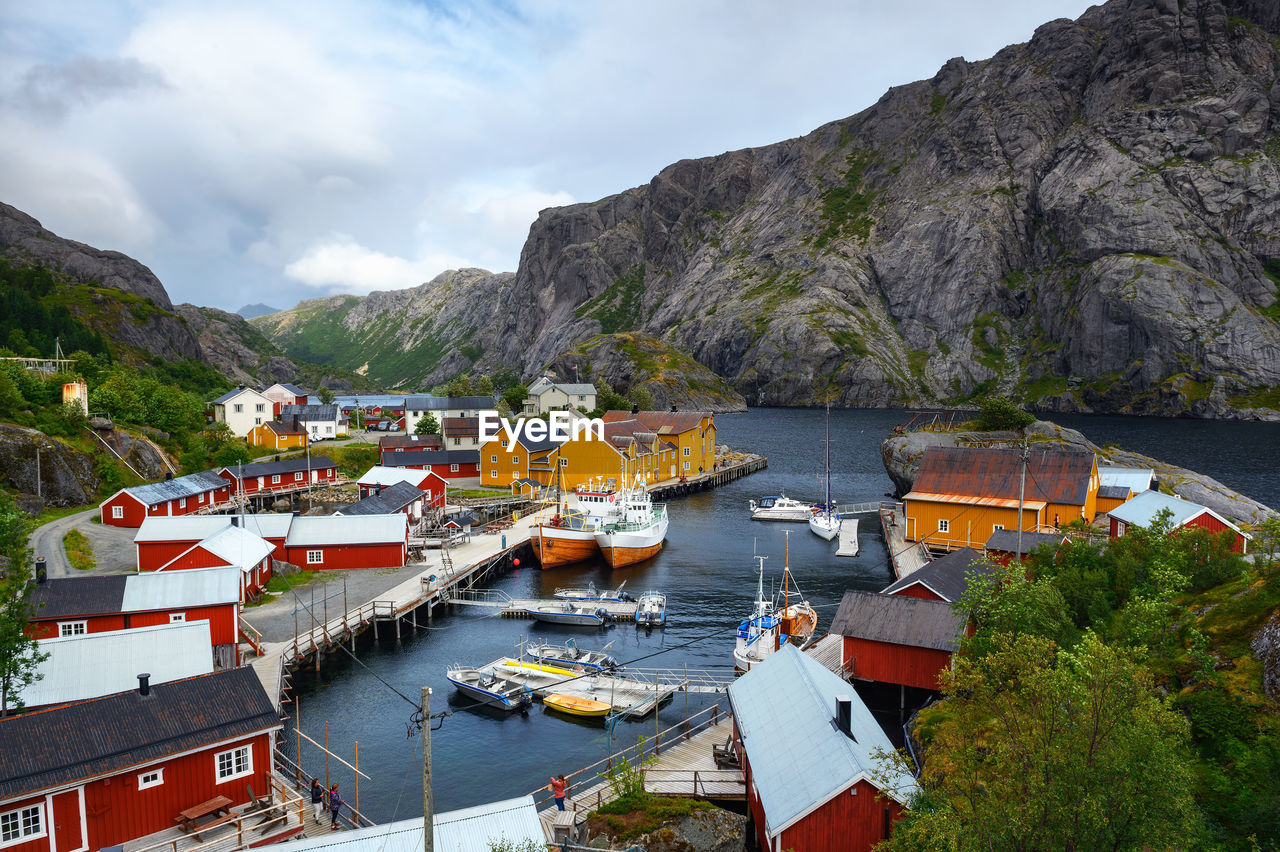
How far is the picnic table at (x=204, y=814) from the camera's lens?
2169cm

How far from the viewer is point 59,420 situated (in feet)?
222

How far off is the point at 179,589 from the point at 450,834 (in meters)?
25.3

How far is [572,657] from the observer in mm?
39750

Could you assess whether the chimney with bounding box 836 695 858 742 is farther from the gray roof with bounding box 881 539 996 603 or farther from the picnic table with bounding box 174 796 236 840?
the picnic table with bounding box 174 796 236 840

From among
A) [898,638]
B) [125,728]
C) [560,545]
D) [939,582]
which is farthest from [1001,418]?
[125,728]

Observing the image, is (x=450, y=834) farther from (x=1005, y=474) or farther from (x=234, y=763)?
(x=1005, y=474)

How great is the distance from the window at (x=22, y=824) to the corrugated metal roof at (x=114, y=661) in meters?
6.41

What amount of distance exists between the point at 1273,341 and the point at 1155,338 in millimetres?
24497

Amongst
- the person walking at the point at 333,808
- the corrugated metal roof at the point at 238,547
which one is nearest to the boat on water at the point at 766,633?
the person walking at the point at 333,808

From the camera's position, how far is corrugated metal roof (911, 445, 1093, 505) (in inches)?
2151

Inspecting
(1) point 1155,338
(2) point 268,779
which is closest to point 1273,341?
(1) point 1155,338

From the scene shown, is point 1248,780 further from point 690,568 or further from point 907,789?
point 690,568

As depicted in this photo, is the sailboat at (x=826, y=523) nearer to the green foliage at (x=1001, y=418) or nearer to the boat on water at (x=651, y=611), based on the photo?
the green foliage at (x=1001, y=418)

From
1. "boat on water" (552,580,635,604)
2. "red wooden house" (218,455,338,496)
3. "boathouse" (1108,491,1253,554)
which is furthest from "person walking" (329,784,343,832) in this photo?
"red wooden house" (218,455,338,496)
